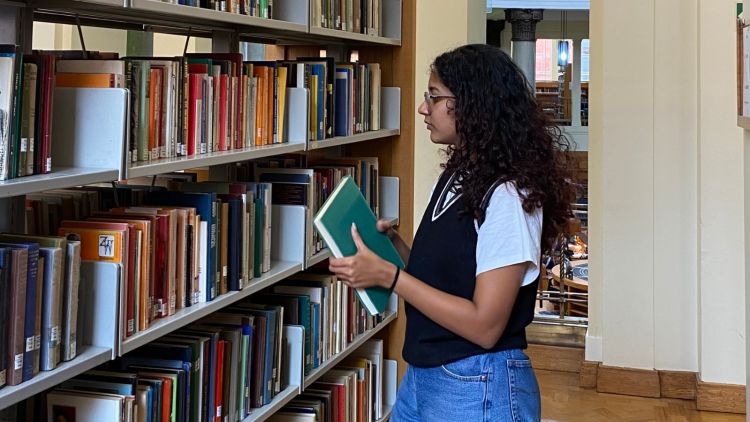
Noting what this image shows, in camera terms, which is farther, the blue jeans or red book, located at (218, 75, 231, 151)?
red book, located at (218, 75, 231, 151)

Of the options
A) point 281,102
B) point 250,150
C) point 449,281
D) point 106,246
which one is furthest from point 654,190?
point 106,246

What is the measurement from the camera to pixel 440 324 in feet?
6.19

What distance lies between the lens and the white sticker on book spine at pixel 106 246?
5.70 feet

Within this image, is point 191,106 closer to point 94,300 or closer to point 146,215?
point 146,215

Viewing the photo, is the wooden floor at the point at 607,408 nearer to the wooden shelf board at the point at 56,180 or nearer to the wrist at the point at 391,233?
the wrist at the point at 391,233

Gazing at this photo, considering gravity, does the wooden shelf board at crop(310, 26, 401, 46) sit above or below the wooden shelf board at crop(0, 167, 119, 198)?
above

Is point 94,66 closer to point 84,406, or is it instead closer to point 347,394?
point 84,406

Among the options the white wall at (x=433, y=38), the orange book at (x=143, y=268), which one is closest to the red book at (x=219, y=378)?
the orange book at (x=143, y=268)

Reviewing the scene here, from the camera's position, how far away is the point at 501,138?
1904 millimetres

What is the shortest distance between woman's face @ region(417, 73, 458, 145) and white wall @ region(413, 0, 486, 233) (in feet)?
6.42

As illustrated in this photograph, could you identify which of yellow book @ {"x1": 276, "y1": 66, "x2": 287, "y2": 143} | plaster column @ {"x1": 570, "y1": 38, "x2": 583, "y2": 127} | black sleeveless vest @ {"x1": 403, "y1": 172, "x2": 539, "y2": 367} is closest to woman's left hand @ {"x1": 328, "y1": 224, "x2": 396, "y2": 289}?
black sleeveless vest @ {"x1": 403, "y1": 172, "x2": 539, "y2": 367}

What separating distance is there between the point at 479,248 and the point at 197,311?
26.1 inches

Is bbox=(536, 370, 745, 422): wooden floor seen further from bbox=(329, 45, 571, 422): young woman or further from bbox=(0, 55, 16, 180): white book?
bbox=(0, 55, 16, 180): white book

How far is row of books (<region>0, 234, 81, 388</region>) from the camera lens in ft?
4.91
